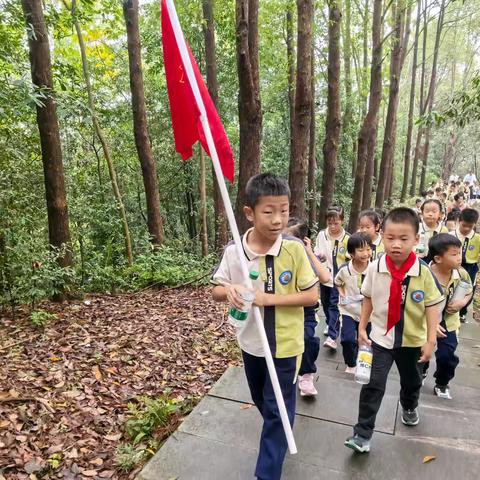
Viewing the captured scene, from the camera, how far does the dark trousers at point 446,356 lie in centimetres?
395

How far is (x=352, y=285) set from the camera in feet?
14.8

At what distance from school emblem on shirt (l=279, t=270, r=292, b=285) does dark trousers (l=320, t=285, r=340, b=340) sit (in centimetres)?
295

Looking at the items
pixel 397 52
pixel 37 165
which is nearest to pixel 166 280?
pixel 37 165

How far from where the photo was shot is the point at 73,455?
3.24 m

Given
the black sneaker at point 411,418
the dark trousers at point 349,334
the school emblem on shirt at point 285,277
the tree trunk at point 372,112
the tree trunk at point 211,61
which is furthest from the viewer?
the tree trunk at point 372,112

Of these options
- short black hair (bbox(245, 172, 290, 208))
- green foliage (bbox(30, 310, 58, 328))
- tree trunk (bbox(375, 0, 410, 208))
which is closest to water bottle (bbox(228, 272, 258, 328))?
short black hair (bbox(245, 172, 290, 208))

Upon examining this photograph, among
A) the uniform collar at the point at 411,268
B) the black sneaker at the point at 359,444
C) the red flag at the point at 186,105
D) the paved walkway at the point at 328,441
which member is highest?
the red flag at the point at 186,105

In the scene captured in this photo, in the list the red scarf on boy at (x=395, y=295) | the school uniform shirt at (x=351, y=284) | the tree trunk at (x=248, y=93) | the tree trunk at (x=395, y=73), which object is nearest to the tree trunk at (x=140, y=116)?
the tree trunk at (x=248, y=93)

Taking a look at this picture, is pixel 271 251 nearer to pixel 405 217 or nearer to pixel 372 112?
pixel 405 217

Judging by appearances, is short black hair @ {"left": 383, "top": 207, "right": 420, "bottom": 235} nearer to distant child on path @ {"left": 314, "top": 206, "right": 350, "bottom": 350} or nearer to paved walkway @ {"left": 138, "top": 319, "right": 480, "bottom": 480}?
paved walkway @ {"left": 138, "top": 319, "right": 480, "bottom": 480}

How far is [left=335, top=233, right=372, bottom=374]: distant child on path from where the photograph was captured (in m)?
4.43

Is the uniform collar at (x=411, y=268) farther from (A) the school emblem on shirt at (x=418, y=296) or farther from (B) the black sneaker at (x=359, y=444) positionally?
(B) the black sneaker at (x=359, y=444)

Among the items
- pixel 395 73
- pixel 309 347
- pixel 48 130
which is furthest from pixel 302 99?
pixel 395 73

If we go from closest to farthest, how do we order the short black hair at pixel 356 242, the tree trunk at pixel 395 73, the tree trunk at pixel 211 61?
the short black hair at pixel 356 242 < the tree trunk at pixel 211 61 < the tree trunk at pixel 395 73
